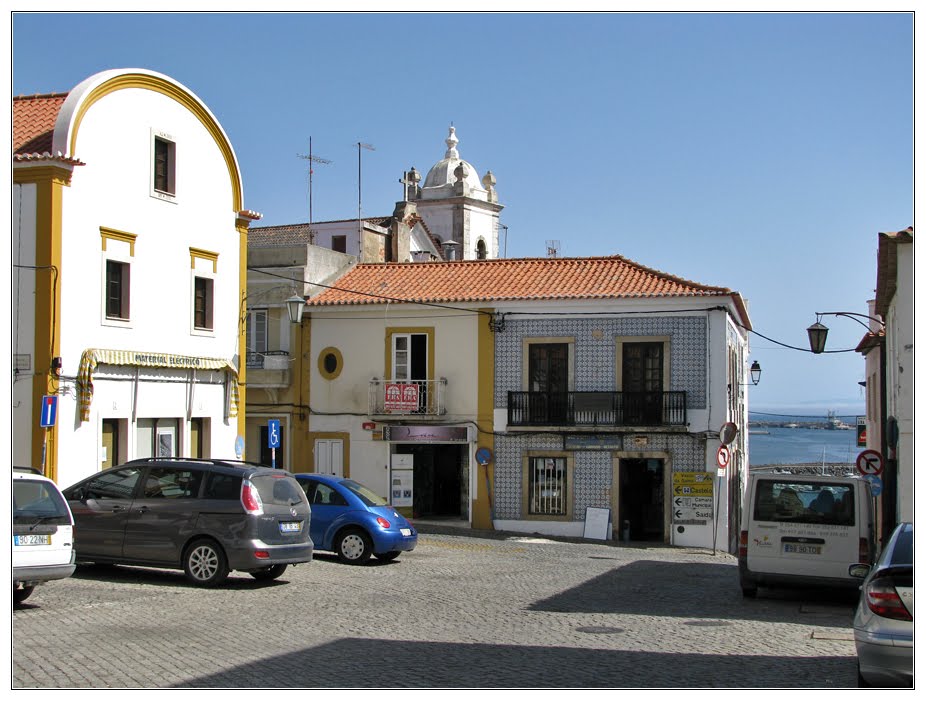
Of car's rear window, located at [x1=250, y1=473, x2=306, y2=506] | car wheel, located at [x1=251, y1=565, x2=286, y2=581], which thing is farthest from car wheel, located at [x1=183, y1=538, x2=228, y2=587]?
car wheel, located at [x1=251, y1=565, x2=286, y2=581]

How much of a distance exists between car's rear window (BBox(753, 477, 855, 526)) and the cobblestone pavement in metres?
1.24

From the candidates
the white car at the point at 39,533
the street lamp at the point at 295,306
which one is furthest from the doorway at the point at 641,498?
the white car at the point at 39,533

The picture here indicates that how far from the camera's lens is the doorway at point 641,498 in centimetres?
3075

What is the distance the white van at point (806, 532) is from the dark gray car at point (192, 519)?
6.49 metres

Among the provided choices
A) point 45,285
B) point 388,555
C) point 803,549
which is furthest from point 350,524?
point 803,549

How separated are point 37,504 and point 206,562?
3.38 m

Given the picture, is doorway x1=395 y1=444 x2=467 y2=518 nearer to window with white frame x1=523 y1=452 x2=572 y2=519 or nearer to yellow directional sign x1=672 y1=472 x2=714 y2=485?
window with white frame x1=523 y1=452 x2=572 y2=519

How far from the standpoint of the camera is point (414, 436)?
3241 centimetres

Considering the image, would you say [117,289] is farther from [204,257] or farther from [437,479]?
[437,479]

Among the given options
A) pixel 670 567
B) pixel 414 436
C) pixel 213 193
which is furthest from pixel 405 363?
pixel 670 567

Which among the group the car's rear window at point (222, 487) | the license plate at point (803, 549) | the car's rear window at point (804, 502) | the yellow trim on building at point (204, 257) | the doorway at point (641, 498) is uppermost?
the yellow trim on building at point (204, 257)

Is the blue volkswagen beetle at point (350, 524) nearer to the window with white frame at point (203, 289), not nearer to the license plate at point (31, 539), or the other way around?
the window with white frame at point (203, 289)

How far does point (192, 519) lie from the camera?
608 inches

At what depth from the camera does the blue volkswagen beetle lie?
1970 cm
